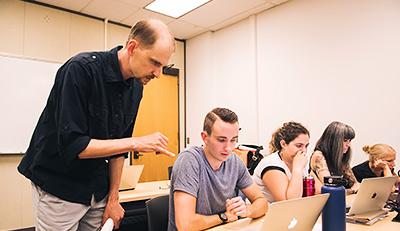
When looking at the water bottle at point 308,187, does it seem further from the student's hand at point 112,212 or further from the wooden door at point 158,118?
the wooden door at point 158,118

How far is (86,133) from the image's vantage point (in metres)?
1.15

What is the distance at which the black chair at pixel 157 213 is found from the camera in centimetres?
155

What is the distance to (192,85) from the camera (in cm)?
525

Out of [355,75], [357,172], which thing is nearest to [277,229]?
[357,172]

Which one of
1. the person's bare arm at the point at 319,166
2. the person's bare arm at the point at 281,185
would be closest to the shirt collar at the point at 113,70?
the person's bare arm at the point at 281,185

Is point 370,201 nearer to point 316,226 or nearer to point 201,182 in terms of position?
point 316,226

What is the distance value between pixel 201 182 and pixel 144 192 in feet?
3.44

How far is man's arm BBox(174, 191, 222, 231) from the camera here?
137 centimetres

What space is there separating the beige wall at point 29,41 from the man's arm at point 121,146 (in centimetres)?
306

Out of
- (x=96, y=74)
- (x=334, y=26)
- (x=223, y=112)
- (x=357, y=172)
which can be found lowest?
(x=357, y=172)

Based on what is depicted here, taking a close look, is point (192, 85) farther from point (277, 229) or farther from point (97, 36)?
point (277, 229)

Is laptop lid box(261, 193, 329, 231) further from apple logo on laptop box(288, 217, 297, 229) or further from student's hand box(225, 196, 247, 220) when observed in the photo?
student's hand box(225, 196, 247, 220)

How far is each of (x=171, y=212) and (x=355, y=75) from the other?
2.66 m

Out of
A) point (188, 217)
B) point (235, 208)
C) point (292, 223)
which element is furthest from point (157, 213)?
point (292, 223)
